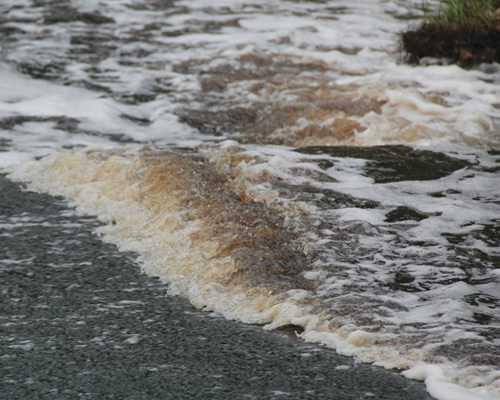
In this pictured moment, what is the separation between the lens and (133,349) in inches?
91.7

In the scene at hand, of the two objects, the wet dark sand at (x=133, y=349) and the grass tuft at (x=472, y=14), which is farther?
the grass tuft at (x=472, y=14)

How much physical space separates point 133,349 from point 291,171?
6.03 ft

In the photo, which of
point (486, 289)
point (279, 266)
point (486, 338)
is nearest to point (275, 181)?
point (279, 266)

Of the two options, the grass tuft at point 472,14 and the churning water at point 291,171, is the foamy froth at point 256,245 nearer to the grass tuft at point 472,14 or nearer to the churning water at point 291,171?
the churning water at point 291,171

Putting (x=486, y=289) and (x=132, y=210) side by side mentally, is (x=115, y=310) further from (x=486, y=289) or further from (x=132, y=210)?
(x=486, y=289)

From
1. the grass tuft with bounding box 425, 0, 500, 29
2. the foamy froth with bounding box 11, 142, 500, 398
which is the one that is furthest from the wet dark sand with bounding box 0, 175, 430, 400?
the grass tuft with bounding box 425, 0, 500, 29

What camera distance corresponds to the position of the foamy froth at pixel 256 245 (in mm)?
2348

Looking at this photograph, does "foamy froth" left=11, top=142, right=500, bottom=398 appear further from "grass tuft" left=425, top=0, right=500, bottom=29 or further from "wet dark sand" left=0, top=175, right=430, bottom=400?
"grass tuft" left=425, top=0, right=500, bottom=29

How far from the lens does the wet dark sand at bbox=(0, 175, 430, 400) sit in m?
2.09

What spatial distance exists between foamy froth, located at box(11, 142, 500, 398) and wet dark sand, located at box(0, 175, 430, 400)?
10 centimetres

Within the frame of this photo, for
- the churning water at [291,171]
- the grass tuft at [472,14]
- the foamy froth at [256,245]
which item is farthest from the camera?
the grass tuft at [472,14]

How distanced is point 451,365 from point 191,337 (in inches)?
32.3

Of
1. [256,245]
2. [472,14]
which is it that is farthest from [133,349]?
[472,14]

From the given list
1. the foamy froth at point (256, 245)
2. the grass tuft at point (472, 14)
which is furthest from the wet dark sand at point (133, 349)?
the grass tuft at point (472, 14)
